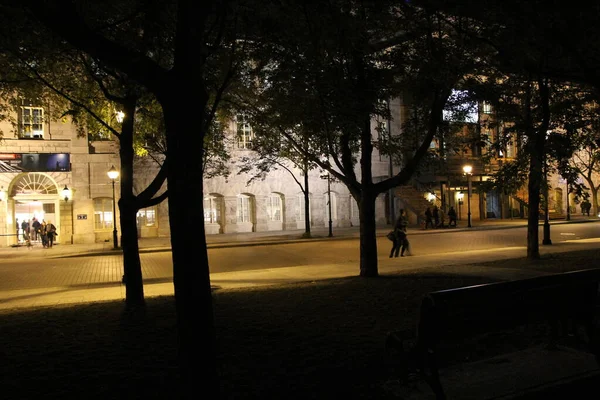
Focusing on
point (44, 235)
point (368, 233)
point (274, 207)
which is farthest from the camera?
point (274, 207)

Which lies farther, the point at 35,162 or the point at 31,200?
the point at 31,200

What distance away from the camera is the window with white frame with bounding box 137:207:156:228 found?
103 feet

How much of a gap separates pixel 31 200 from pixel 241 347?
27.4 m

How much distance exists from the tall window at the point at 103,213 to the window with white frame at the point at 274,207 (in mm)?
10869

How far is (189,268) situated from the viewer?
3.81 meters

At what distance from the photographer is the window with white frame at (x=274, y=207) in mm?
35306

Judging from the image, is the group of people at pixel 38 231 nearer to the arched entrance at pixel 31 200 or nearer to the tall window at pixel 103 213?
the arched entrance at pixel 31 200

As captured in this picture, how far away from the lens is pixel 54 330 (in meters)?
6.83

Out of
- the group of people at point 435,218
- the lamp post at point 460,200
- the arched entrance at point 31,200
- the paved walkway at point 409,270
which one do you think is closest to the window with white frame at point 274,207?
the paved walkway at point 409,270

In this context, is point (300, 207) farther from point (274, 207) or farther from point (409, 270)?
point (409, 270)

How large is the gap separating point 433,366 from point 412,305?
3941 mm

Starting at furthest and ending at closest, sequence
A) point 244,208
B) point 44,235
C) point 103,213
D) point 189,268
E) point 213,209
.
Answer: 1. point 244,208
2. point 213,209
3. point 103,213
4. point 44,235
5. point 189,268

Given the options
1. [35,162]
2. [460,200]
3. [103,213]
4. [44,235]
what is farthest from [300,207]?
[35,162]

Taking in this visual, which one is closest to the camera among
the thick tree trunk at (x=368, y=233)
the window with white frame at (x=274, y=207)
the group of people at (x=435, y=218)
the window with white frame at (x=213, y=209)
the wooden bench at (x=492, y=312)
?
the wooden bench at (x=492, y=312)
